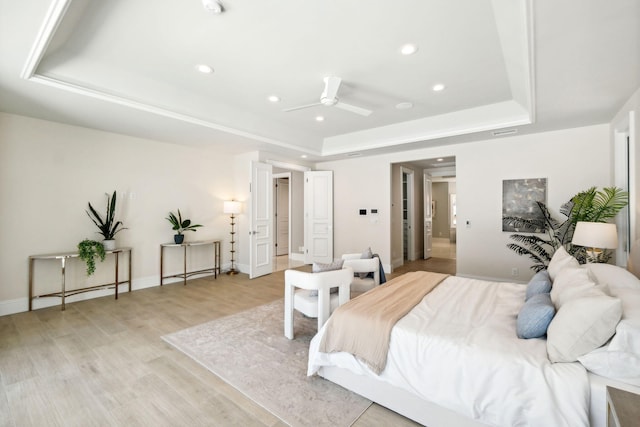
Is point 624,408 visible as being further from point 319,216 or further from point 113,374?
point 319,216

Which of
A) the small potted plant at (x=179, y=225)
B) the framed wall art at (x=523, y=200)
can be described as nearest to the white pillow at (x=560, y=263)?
the framed wall art at (x=523, y=200)

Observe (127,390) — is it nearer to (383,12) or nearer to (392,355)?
(392,355)

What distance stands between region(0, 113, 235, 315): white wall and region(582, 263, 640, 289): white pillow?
5.74 meters

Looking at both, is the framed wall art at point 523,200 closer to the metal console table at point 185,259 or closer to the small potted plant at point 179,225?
the metal console table at point 185,259

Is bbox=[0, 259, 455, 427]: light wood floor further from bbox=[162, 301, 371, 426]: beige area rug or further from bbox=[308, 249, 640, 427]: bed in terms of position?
bbox=[308, 249, 640, 427]: bed

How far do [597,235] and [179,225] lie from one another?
19.2ft

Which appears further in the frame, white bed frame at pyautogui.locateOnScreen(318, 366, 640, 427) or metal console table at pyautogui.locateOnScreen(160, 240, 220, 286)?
metal console table at pyautogui.locateOnScreen(160, 240, 220, 286)

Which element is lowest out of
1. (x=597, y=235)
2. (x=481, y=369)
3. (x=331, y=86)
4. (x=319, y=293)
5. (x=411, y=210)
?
(x=481, y=369)

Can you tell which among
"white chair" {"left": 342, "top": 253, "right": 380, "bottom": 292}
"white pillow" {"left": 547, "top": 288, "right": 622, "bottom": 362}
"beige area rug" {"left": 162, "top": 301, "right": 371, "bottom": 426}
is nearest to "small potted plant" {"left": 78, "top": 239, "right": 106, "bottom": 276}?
"beige area rug" {"left": 162, "top": 301, "right": 371, "bottom": 426}

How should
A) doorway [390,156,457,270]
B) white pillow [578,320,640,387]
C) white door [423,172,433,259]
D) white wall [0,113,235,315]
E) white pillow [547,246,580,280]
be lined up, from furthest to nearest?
white door [423,172,433,259]
doorway [390,156,457,270]
white wall [0,113,235,315]
white pillow [547,246,580,280]
white pillow [578,320,640,387]

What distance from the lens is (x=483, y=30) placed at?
92.4 inches

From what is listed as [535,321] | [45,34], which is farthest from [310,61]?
[535,321]

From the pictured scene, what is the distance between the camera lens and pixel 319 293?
2.57 meters

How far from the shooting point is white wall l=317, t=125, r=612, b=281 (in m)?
4.19
